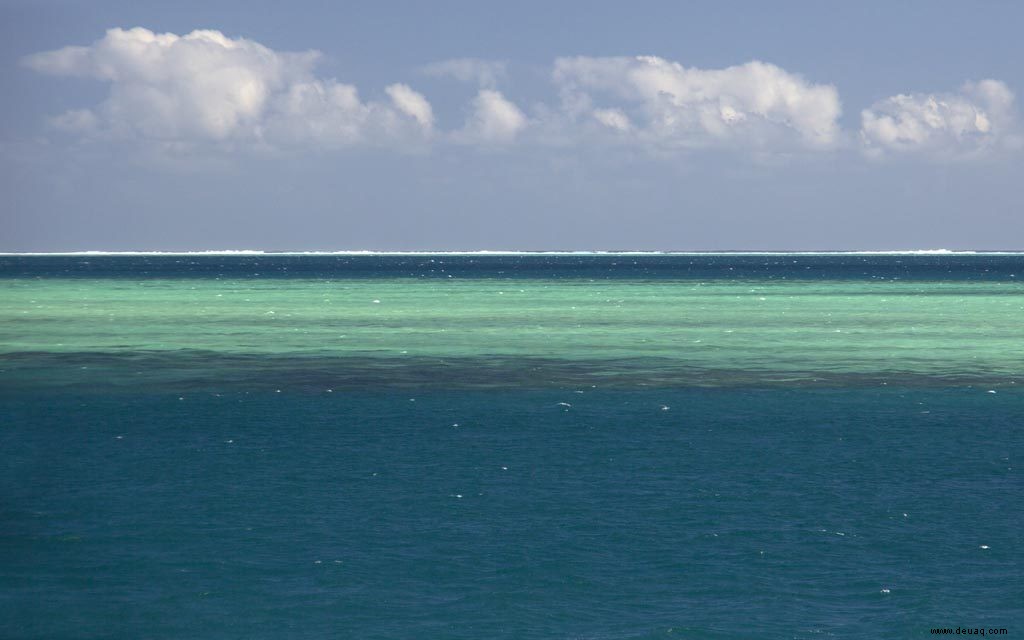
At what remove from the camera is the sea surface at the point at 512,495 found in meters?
16.1

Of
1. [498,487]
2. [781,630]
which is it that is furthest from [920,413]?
Result: [781,630]

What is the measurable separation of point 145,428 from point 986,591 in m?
18.8

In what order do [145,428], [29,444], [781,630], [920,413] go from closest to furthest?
[781,630], [29,444], [145,428], [920,413]

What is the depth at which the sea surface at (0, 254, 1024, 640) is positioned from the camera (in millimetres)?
16141

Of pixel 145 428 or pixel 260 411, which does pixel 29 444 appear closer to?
pixel 145 428

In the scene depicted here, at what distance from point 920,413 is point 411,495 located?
569 inches

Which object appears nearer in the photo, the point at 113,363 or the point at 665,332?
the point at 113,363

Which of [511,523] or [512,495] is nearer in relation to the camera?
[511,523]

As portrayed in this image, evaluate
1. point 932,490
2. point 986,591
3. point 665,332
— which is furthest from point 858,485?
point 665,332

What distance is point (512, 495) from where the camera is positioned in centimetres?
2195

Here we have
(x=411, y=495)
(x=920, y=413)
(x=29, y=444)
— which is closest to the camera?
(x=411, y=495)

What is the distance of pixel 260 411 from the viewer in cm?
3189

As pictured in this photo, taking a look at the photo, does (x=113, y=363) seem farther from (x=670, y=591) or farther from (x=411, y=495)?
(x=670, y=591)

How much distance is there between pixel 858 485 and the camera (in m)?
22.6
